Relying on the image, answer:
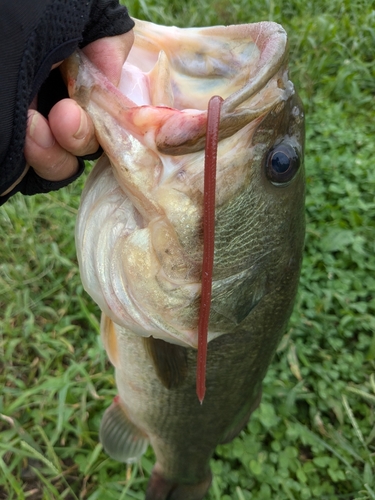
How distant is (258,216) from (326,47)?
3.65m

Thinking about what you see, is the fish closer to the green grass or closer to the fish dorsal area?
the fish dorsal area

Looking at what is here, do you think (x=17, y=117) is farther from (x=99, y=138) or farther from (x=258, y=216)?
(x=258, y=216)

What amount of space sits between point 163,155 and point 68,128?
23 cm

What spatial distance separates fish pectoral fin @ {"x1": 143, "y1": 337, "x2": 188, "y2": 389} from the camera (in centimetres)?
153

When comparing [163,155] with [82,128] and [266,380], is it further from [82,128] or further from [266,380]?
[266,380]

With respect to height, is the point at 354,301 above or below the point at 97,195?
below

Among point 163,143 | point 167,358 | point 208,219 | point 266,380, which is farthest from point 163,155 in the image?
point 266,380

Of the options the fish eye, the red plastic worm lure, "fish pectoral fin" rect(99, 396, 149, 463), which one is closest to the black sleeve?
the red plastic worm lure

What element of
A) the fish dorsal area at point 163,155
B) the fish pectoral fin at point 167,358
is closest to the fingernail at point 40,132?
the fish dorsal area at point 163,155

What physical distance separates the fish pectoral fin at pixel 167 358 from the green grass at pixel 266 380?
69 centimetres

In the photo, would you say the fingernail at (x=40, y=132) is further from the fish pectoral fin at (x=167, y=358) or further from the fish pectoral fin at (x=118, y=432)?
the fish pectoral fin at (x=118, y=432)

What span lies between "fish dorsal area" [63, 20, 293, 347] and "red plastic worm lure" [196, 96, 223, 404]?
0.05 m

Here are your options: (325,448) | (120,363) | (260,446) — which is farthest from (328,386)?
(120,363)

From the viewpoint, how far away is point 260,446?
249 cm
